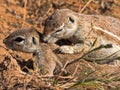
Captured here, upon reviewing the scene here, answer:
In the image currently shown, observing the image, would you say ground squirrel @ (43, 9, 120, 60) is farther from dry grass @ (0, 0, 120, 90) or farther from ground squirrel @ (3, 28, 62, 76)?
dry grass @ (0, 0, 120, 90)

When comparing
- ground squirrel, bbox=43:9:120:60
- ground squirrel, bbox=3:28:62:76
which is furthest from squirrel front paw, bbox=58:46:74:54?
ground squirrel, bbox=3:28:62:76

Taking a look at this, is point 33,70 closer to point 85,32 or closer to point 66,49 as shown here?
point 66,49

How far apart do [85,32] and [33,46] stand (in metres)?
1.06

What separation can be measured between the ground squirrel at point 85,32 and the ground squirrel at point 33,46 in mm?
189

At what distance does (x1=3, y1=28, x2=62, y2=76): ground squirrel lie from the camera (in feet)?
22.2

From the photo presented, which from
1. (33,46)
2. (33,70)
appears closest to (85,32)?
(33,46)

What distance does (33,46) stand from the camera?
22.9ft

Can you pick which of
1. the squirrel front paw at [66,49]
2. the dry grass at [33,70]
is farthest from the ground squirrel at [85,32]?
the dry grass at [33,70]

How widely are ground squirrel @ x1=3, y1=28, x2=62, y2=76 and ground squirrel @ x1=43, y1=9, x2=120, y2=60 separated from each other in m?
0.19

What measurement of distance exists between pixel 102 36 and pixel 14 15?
5.70ft

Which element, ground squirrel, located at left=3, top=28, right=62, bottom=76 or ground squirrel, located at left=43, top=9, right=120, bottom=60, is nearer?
ground squirrel, located at left=3, top=28, right=62, bottom=76

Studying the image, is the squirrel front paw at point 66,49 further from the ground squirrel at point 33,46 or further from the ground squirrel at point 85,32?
the ground squirrel at point 33,46

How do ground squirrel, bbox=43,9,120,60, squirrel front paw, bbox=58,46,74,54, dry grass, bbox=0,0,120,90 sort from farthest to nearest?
ground squirrel, bbox=43,9,120,60 → squirrel front paw, bbox=58,46,74,54 → dry grass, bbox=0,0,120,90

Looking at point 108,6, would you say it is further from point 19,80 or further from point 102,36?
point 19,80
